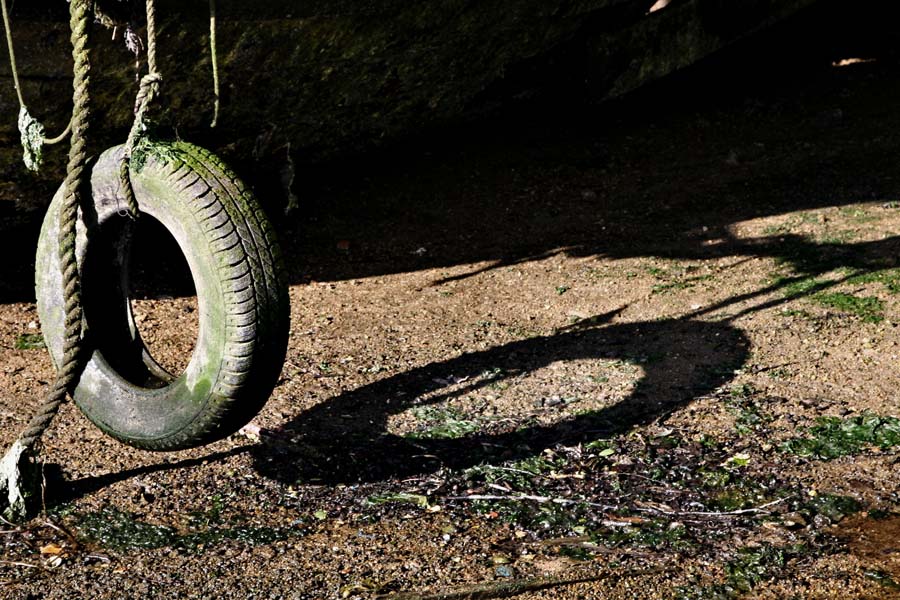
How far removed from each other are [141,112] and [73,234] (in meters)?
0.54

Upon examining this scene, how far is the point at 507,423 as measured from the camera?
5172mm

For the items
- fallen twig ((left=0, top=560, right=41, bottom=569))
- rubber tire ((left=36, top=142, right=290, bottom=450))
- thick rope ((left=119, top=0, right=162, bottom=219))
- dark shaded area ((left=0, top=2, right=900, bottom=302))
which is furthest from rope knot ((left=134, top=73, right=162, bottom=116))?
dark shaded area ((left=0, top=2, right=900, bottom=302))

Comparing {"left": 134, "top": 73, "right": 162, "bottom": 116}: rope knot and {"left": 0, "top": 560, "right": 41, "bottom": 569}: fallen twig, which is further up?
{"left": 134, "top": 73, "right": 162, "bottom": 116}: rope knot

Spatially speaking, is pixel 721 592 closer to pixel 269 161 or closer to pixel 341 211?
pixel 269 161

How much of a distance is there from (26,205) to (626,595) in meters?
4.45

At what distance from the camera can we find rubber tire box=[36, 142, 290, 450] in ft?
13.0

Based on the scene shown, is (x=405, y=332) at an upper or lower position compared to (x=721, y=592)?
upper

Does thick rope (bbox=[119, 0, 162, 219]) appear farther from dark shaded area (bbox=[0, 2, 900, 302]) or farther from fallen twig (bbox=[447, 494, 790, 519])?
dark shaded area (bbox=[0, 2, 900, 302])

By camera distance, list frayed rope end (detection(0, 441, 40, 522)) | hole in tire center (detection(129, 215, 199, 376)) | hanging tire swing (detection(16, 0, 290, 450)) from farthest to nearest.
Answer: hole in tire center (detection(129, 215, 199, 376)) < frayed rope end (detection(0, 441, 40, 522)) < hanging tire swing (detection(16, 0, 290, 450))

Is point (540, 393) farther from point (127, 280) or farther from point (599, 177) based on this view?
point (599, 177)

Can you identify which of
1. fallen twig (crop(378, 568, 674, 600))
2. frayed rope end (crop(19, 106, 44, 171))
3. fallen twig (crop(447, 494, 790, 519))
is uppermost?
frayed rope end (crop(19, 106, 44, 171))

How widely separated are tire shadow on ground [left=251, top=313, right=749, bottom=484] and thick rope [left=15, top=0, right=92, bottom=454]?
882 mm

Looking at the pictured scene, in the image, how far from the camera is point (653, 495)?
443 cm

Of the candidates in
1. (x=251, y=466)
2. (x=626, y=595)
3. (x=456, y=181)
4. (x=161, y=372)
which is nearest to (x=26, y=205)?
(x=161, y=372)
